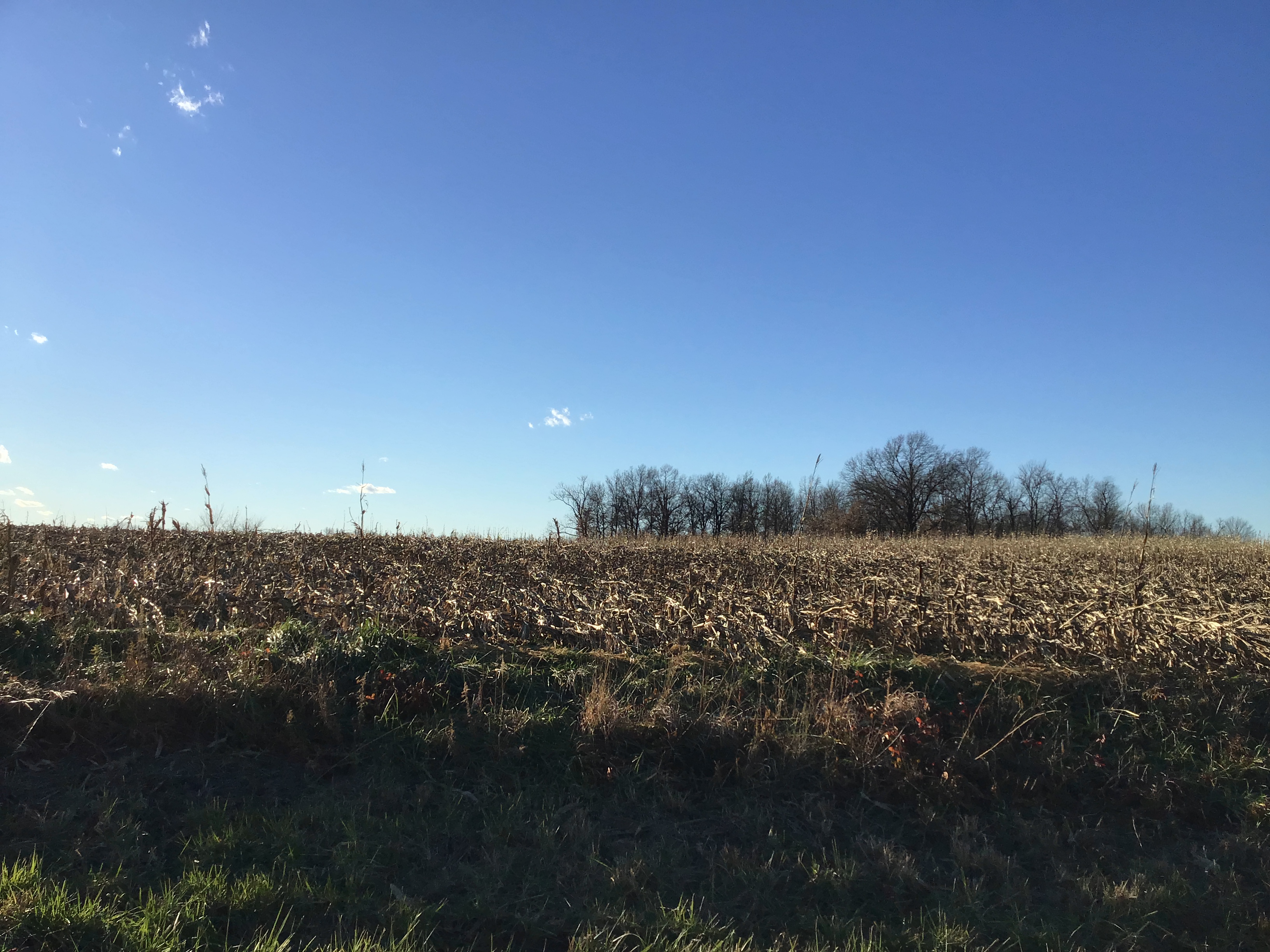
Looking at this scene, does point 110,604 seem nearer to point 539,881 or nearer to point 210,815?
point 210,815

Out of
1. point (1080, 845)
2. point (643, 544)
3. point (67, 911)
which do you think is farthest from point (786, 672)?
point (643, 544)

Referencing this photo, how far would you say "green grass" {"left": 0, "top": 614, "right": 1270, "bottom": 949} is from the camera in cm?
429

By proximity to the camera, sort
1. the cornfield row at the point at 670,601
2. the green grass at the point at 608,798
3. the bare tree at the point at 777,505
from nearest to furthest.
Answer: the green grass at the point at 608,798, the cornfield row at the point at 670,601, the bare tree at the point at 777,505

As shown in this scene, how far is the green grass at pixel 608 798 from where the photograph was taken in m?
4.29

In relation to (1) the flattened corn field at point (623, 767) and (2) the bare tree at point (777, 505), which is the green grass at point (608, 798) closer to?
(1) the flattened corn field at point (623, 767)

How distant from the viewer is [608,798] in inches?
233

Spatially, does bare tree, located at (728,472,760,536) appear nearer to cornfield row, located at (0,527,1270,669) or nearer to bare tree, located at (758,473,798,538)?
bare tree, located at (758,473,798,538)

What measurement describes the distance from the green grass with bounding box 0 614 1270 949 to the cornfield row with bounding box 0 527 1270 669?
49cm

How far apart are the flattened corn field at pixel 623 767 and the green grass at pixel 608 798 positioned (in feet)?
0.09

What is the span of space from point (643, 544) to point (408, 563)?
8.69 metres

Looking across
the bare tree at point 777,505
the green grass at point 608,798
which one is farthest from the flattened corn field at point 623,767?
the bare tree at point 777,505

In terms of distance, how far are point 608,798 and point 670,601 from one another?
3.58 m

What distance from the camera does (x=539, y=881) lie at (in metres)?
4.68

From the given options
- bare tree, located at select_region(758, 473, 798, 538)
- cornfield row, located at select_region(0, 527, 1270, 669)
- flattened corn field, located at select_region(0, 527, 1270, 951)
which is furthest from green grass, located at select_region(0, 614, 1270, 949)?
bare tree, located at select_region(758, 473, 798, 538)
